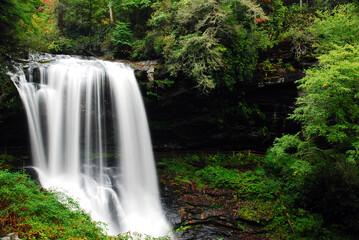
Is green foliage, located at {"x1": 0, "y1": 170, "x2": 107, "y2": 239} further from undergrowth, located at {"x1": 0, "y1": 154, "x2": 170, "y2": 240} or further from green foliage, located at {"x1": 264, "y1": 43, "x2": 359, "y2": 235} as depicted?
green foliage, located at {"x1": 264, "y1": 43, "x2": 359, "y2": 235}

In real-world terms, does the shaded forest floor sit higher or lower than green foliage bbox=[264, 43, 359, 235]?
lower

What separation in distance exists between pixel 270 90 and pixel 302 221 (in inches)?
305

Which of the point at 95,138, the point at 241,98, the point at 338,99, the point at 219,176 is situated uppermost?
the point at 338,99

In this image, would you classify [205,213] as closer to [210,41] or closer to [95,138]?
[95,138]

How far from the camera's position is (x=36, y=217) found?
4.85m

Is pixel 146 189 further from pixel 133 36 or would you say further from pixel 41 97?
pixel 133 36

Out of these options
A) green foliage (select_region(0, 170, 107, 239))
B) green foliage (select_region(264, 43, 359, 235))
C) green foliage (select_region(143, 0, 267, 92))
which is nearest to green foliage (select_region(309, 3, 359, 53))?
green foliage (select_region(264, 43, 359, 235))

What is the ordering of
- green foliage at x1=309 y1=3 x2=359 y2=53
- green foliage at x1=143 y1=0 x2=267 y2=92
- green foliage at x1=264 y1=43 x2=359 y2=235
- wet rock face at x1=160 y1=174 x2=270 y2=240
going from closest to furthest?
green foliage at x1=264 y1=43 x2=359 y2=235 → wet rock face at x1=160 y1=174 x2=270 y2=240 → green foliage at x1=309 y1=3 x2=359 y2=53 → green foliage at x1=143 y1=0 x2=267 y2=92

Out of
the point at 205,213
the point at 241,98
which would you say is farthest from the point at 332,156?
the point at 241,98

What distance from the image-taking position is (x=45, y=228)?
14.9 ft

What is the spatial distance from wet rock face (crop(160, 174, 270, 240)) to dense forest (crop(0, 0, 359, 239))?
13cm

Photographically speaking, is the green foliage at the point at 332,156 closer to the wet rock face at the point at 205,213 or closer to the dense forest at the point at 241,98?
the dense forest at the point at 241,98

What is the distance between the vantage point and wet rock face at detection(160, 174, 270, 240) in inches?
301

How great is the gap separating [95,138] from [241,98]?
892 cm
